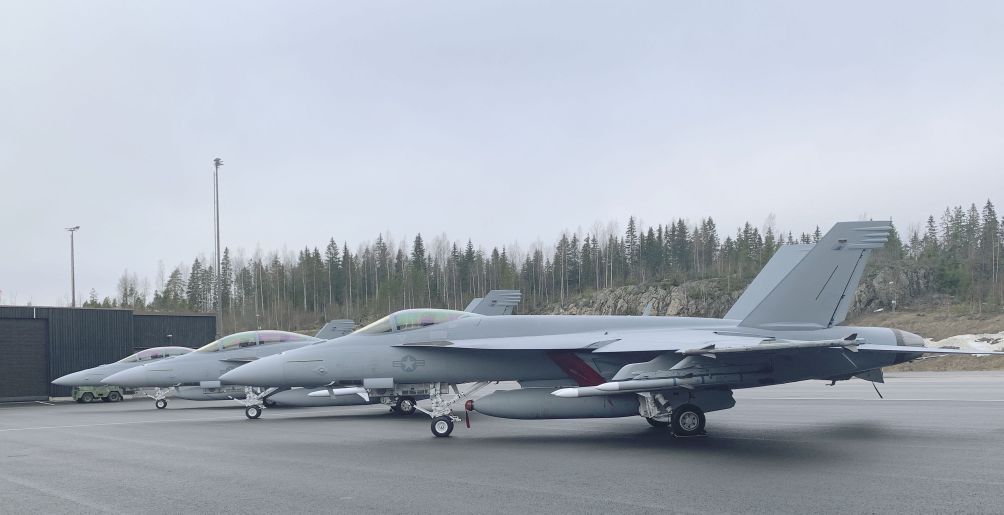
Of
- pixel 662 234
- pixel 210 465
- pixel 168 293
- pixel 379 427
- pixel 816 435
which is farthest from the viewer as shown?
pixel 168 293

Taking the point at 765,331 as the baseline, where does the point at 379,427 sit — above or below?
below

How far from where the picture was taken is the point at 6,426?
19.0 metres

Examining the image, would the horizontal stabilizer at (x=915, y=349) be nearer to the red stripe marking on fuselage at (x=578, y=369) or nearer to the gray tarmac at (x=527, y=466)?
the gray tarmac at (x=527, y=466)

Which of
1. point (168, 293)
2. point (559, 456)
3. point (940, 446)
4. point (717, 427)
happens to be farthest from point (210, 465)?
point (168, 293)

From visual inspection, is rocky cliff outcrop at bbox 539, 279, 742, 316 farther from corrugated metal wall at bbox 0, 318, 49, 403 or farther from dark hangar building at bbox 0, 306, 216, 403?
corrugated metal wall at bbox 0, 318, 49, 403

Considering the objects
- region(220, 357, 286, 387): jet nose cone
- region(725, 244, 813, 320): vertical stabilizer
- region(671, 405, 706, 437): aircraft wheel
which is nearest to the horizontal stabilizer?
region(671, 405, 706, 437): aircraft wheel

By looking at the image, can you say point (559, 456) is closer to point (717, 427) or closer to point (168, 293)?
point (717, 427)

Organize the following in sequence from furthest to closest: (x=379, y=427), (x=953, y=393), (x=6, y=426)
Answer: (x=953, y=393) → (x=6, y=426) → (x=379, y=427)

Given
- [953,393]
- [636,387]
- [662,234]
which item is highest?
[662,234]

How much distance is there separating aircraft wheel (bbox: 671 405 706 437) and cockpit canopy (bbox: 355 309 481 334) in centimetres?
436

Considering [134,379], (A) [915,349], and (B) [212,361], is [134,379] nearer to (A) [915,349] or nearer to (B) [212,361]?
(B) [212,361]

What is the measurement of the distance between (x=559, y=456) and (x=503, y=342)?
340 cm

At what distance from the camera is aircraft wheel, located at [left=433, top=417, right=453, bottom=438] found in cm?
1405

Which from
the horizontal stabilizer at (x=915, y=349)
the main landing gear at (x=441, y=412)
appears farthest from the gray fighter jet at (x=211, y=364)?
the horizontal stabilizer at (x=915, y=349)
